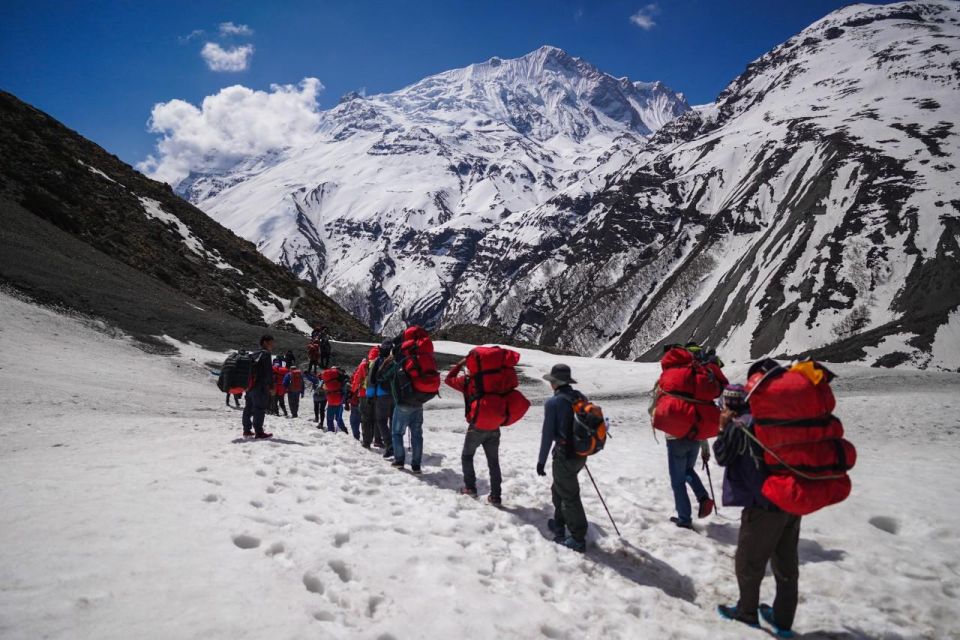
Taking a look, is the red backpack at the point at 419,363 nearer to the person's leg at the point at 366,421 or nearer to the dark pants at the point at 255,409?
the person's leg at the point at 366,421

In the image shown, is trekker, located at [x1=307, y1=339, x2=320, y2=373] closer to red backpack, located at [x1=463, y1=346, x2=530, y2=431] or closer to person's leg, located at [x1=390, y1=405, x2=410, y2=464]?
person's leg, located at [x1=390, y1=405, x2=410, y2=464]

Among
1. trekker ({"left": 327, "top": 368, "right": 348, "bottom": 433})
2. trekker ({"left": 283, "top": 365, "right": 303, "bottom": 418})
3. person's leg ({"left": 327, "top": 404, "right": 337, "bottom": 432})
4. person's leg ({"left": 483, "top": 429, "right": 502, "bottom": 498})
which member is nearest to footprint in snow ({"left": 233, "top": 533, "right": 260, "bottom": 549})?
person's leg ({"left": 483, "top": 429, "right": 502, "bottom": 498})

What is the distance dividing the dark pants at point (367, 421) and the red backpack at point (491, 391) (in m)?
4.49

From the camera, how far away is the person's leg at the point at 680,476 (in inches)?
267

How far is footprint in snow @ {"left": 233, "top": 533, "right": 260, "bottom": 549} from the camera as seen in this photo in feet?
14.3

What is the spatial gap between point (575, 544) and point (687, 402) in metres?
2.38

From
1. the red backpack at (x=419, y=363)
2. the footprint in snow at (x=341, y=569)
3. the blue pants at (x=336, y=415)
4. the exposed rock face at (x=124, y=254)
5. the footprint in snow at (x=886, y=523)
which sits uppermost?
the exposed rock face at (x=124, y=254)

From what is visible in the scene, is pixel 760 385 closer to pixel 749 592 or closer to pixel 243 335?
pixel 749 592

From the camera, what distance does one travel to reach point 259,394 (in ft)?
33.1

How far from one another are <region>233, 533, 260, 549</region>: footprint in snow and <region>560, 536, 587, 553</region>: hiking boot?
3.54m

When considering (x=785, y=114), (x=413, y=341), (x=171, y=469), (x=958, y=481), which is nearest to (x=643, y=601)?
(x=413, y=341)

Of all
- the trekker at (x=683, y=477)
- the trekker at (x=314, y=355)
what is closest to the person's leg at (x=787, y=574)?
the trekker at (x=683, y=477)

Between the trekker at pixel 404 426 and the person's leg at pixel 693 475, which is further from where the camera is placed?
the trekker at pixel 404 426

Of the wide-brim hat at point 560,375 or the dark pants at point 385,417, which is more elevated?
the wide-brim hat at point 560,375
